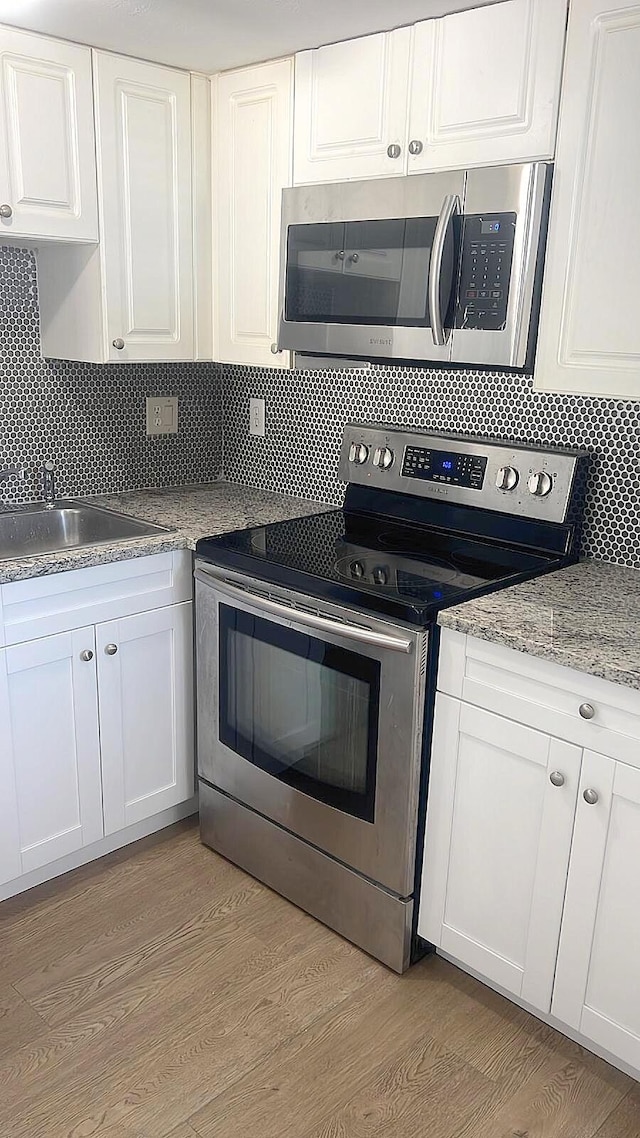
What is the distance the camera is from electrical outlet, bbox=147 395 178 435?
2916 mm

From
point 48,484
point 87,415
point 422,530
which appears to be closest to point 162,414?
point 87,415

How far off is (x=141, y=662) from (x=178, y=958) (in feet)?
2.48

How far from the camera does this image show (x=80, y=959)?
210 centimetres

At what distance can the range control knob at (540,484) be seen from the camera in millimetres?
2160

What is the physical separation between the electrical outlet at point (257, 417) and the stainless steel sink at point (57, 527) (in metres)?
0.66

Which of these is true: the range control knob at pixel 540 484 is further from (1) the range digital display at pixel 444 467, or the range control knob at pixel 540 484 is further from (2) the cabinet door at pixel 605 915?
(2) the cabinet door at pixel 605 915

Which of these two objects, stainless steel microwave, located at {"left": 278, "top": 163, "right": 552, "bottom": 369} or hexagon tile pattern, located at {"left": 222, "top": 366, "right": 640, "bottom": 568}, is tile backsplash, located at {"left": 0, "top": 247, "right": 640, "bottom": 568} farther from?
stainless steel microwave, located at {"left": 278, "top": 163, "right": 552, "bottom": 369}

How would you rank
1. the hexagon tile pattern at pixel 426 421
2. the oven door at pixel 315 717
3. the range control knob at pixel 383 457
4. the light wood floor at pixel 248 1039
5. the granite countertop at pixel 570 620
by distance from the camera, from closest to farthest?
the granite countertop at pixel 570 620 < the light wood floor at pixel 248 1039 < the oven door at pixel 315 717 < the hexagon tile pattern at pixel 426 421 < the range control knob at pixel 383 457

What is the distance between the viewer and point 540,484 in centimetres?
217

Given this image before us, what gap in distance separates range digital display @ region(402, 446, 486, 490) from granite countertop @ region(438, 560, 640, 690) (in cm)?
39

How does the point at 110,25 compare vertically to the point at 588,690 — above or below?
above

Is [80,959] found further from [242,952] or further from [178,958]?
[242,952]

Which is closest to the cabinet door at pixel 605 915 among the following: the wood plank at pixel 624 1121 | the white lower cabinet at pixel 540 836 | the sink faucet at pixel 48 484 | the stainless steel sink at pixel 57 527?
the white lower cabinet at pixel 540 836

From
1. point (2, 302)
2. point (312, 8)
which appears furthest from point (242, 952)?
point (312, 8)
